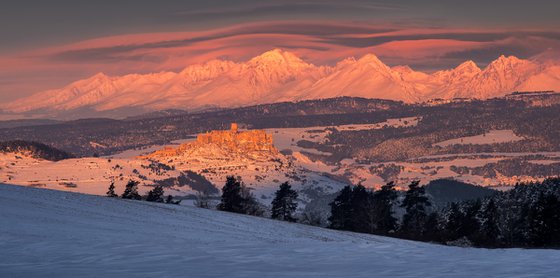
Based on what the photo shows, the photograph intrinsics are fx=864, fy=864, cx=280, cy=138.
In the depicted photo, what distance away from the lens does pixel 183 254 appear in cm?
4072

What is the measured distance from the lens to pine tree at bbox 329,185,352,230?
129625 mm

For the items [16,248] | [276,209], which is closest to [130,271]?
[16,248]

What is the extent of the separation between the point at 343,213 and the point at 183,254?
95.2 meters

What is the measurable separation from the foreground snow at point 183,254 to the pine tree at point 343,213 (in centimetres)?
6637

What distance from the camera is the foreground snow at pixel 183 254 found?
3525cm

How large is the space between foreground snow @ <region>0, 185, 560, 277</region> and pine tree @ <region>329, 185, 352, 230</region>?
66368 millimetres

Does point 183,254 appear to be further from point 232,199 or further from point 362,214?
point 232,199

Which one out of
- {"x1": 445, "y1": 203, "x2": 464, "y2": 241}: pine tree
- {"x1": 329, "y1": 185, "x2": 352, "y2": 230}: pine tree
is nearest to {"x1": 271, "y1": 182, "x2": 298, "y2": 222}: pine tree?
{"x1": 329, "y1": 185, "x2": 352, "y2": 230}: pine tree

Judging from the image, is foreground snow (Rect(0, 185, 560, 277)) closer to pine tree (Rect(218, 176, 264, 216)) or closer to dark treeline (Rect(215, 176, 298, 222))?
pine tree (Rect(218, 176, 264, 216))

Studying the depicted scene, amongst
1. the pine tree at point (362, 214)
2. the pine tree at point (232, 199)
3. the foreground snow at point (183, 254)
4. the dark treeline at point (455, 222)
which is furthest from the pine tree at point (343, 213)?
the foreground snow at point (183, 254)

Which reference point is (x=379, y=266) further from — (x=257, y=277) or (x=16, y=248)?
(x=16, y=248)

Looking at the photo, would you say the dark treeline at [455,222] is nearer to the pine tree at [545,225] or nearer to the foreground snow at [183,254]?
the pine tree at [545,225]

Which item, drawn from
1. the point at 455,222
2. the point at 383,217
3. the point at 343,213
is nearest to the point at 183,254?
the point at 455,222

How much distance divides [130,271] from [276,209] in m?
115
